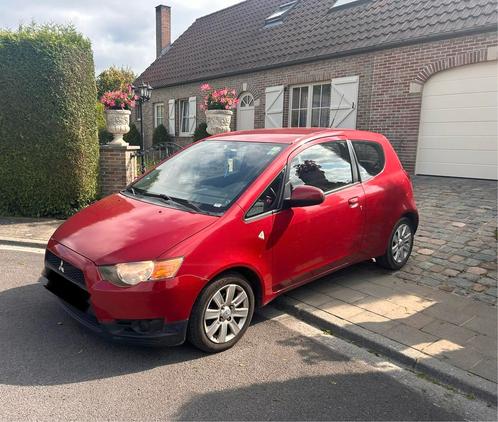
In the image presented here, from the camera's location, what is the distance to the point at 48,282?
137 inches

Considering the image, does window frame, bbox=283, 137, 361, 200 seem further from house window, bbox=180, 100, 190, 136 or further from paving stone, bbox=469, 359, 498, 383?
house window, bbox=180, 100, 190, 136

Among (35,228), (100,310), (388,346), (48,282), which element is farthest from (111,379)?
(35,228)

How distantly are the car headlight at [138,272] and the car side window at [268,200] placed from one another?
2.65 ft

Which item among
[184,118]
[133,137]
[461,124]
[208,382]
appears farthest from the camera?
[133,137]

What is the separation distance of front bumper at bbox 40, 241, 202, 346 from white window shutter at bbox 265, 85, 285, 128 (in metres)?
11.4

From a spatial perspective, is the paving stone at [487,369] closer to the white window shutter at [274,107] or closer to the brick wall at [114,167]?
the brick wall at [114,167]

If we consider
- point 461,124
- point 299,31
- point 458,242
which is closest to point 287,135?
point 458,242

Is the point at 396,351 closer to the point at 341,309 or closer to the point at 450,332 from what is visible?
the point at 450,332

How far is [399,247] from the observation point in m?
4.98

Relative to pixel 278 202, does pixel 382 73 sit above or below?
above

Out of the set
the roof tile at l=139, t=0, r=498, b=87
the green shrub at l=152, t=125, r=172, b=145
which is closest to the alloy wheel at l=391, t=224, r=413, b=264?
the roof tile at l=139, t=0, r=498, b=87

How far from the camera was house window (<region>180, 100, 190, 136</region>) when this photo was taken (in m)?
19.2

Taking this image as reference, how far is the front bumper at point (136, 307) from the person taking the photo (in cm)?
288

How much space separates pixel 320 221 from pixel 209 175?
3.65 feet
